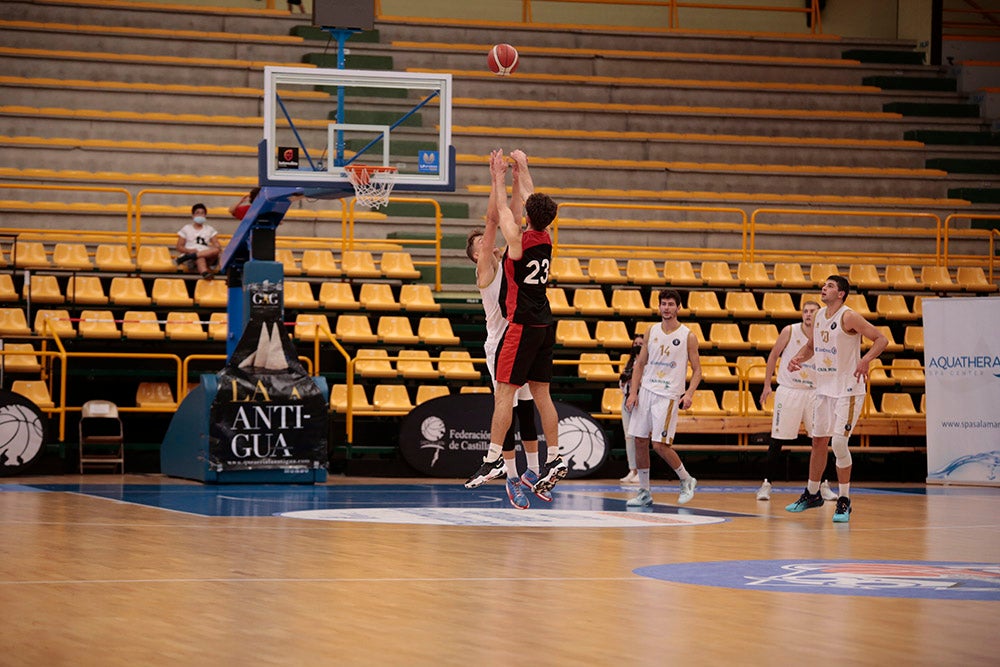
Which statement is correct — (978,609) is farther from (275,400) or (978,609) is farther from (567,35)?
(567,35)

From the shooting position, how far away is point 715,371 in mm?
19531

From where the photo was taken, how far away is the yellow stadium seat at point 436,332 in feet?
61.8

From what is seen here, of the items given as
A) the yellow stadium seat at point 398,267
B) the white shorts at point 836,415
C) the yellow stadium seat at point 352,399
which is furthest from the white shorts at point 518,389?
the yellow stadium seat at point 398,267

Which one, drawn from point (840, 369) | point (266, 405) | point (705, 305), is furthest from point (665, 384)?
point (705, 305)

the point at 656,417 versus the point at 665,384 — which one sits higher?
the point at 665,384

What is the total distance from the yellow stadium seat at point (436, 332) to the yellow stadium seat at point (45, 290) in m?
4.46

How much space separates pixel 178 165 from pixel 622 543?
14571mm

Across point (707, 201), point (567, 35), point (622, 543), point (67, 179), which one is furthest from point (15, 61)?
point (622, 543)

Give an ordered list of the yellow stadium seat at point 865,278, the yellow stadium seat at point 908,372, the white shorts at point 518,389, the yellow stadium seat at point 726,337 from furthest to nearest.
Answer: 1. the yellow stadium seat at point 865,278
2. the yellow stadium seat at point 908,372
3. the yellow stadium seat at point 726,337
4. the white shorts at point 518,389

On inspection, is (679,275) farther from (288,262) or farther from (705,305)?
(288,262)

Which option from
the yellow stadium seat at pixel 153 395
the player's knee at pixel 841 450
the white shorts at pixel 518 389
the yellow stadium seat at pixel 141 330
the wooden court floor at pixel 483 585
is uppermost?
the yellow stadium seat at pixel 141 330

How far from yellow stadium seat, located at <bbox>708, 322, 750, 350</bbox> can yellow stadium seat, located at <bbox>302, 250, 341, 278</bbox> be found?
5.12 meters

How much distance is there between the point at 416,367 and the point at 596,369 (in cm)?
236

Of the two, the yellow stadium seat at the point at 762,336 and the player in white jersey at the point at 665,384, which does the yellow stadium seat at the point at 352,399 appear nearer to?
the player in white jersey at the point at 665,384
